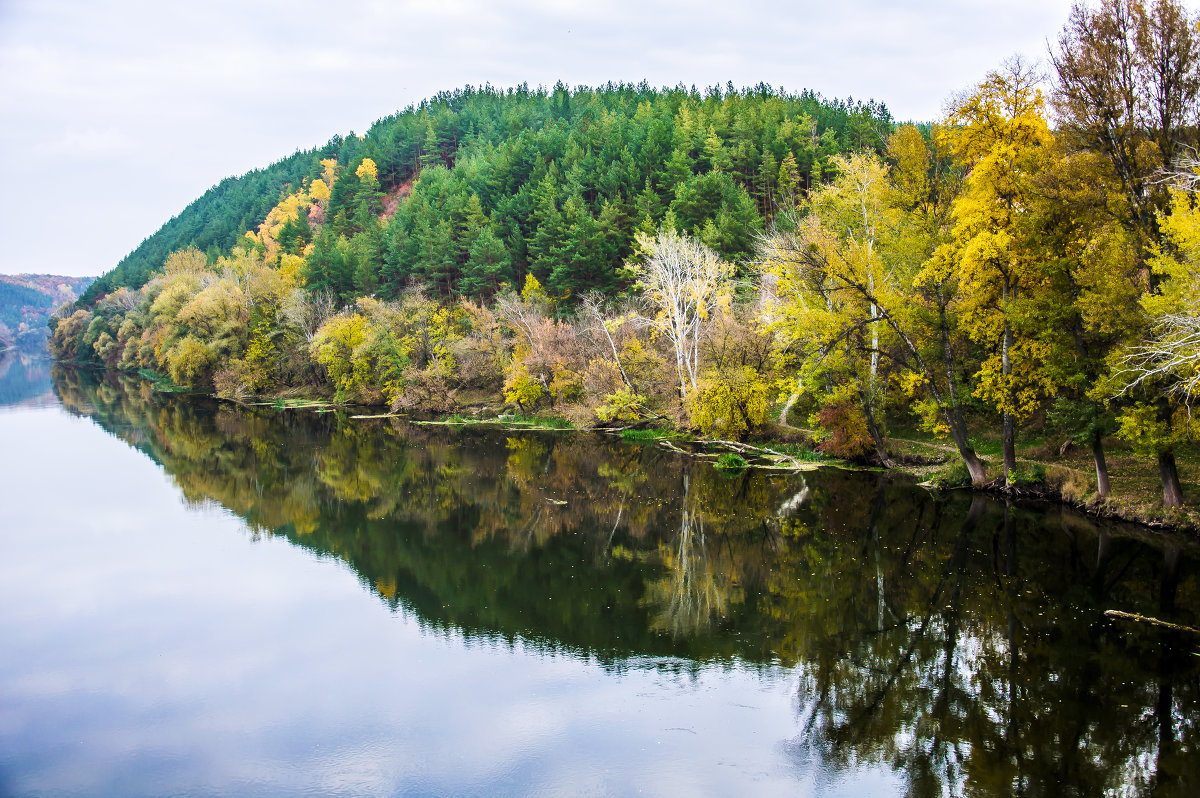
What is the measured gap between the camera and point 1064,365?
18516mm

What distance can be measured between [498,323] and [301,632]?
3205 centimetres

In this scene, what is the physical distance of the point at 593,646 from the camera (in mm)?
12320

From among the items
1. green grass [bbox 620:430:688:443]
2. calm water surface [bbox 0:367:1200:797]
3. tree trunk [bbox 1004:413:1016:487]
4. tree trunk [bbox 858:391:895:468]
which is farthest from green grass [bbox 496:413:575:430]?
tree trunk [bbox 1004:413:1016:487]

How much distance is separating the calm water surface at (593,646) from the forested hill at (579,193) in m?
27.6

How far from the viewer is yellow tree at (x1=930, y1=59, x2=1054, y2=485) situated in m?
18.5

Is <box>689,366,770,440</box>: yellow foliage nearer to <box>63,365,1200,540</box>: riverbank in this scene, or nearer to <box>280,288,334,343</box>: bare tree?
<box>63,365,1200,540</box>: riverbank

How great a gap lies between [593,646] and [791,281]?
16152 millimetres

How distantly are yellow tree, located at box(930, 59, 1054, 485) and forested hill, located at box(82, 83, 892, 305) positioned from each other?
65.6ft

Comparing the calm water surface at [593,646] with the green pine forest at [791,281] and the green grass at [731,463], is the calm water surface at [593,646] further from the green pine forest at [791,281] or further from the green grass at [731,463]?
the green pine forest at [791,281]

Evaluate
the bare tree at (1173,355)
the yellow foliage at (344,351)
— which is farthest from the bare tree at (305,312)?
the bare tree at (1173,355)

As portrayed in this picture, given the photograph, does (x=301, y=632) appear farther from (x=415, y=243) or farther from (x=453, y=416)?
(x=415, y=243)

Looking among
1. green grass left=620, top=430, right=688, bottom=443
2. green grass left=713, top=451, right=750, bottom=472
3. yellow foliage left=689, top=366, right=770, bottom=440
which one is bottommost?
green grass left=713, top=451, right=750, bottom=472

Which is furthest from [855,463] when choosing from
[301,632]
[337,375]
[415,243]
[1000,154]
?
[415,243]

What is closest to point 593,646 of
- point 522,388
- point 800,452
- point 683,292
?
point 800,452
